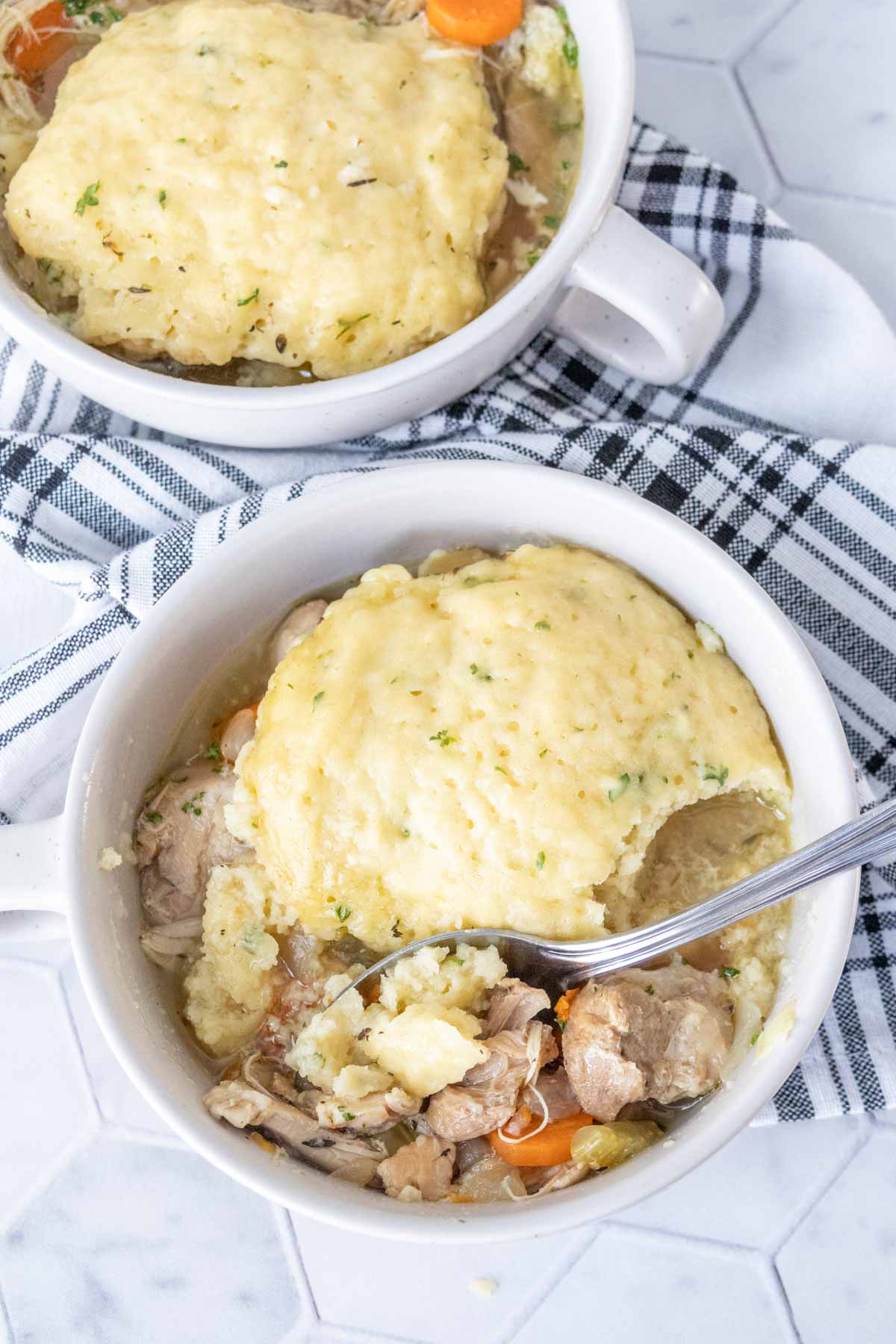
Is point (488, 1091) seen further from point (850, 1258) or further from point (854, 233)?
point (854, 233)

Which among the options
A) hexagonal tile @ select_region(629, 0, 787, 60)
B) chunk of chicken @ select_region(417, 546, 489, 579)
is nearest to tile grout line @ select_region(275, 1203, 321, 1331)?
chunk of chicken @ select_region(417, 546, 489, 579)

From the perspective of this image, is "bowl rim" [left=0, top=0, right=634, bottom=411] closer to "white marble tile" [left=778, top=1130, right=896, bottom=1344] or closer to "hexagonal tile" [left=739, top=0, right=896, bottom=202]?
"hexagonal tile" [left=739, top=0, right=896, bottom=202]

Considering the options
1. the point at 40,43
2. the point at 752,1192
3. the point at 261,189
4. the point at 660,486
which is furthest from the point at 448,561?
the point at 752,1192

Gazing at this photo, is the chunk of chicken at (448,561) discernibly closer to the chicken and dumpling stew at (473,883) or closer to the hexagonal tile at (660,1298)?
the chicken and dumpling stew at (473,883)

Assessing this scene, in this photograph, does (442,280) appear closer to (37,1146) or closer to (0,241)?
(0,241)

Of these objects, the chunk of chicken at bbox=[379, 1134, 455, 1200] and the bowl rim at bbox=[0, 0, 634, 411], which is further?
the bowl rim at bbox=[0, 0, 634, 411]
